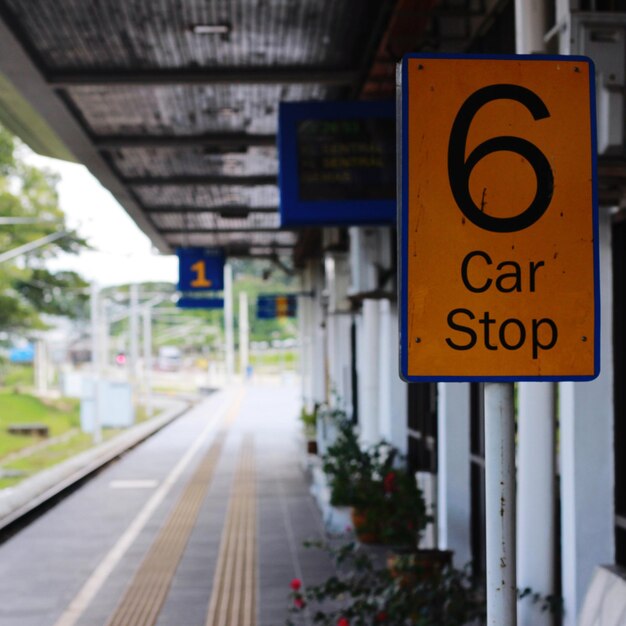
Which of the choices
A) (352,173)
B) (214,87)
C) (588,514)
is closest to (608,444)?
(588,514)

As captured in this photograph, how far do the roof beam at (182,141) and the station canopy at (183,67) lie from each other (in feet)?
0.05

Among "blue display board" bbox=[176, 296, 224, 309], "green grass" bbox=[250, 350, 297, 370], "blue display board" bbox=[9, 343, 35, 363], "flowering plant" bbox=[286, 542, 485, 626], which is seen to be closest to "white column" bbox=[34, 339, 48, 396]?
"blue display board" bbox=[9, 343, 35, 363]

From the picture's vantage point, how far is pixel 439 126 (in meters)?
2.47

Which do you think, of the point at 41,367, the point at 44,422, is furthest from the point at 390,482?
the point at 41,367

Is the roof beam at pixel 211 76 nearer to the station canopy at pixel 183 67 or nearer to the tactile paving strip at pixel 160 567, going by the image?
the station canopy at pixel 183 67

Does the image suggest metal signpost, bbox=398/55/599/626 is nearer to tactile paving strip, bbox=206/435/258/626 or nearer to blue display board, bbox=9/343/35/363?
tactile paving strip, bbox=206/435/258/626

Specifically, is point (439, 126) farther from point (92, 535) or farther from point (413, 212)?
point (92, 535)

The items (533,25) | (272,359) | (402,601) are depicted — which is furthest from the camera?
(272,359)

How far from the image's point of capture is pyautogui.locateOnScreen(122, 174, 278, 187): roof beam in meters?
16.0

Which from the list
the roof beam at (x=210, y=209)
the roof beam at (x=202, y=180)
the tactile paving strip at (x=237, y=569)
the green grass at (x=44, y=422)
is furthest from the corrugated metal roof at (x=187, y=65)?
the green grass at (x=44, y=422)

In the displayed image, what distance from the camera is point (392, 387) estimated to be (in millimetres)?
12422

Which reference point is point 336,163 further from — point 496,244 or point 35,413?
point 35,413

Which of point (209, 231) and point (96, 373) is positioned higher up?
point (209, 231)

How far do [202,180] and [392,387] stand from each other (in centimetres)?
522
